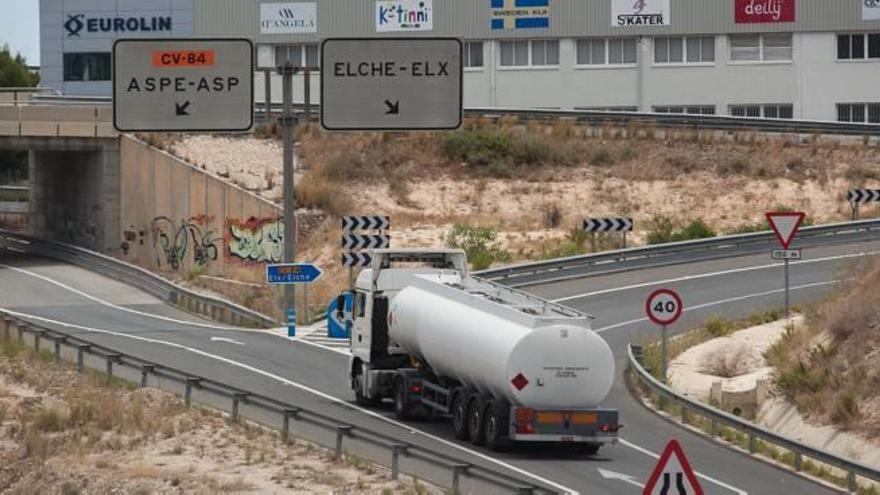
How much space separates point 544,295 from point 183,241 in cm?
2116

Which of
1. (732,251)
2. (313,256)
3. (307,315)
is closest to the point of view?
(307,315)

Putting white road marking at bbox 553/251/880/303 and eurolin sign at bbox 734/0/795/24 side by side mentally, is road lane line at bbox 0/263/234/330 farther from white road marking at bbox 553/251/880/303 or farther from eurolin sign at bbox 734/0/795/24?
eurolin sign at bbox 734/0/795/24

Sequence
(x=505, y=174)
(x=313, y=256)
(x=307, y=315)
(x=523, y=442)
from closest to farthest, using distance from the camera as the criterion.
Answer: (x=523, y=442) → (x=307, y=315) → (x=313, y=256) → (x=505, y=174)

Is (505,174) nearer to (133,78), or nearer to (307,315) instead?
(307,315)

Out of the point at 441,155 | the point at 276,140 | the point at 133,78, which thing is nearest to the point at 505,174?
the point at 441,155

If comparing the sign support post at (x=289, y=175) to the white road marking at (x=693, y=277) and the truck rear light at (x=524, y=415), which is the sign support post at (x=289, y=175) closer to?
the white road marking at (x=693, y=277)

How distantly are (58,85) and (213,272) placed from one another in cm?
3417

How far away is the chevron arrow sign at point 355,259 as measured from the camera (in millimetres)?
45969

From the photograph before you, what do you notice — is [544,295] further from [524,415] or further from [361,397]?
[524,415]

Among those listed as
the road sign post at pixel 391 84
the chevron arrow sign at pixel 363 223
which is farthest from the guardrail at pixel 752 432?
the chevron arrow sign at pixel 363 223

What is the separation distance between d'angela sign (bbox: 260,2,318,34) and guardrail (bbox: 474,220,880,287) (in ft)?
122

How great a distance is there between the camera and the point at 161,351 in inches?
1578

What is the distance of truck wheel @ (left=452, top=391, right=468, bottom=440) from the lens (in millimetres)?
27453

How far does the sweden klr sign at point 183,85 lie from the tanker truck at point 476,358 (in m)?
9.87
